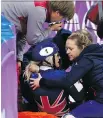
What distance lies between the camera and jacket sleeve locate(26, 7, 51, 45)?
2.64 m

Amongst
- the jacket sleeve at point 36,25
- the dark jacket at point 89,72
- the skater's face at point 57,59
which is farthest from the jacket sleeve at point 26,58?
the dark jacket at point 89,72

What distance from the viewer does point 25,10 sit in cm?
268

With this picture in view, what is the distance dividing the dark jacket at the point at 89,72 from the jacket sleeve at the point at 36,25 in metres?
0.39

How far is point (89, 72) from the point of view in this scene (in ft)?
7.89

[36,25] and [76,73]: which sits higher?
[36,25]

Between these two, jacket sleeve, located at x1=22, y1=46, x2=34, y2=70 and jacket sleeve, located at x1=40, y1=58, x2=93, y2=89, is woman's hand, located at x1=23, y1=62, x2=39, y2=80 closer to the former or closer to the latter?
jacket sleeve, located at x1=22, y1=46, x2=34, y2=70

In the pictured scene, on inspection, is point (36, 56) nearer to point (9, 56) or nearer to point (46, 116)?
point (46, 116)

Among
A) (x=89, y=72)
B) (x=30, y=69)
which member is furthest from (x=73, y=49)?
(x=30, y=69)

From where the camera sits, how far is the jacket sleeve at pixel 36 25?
104 inches

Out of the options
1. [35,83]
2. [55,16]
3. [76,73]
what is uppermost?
[55,16]

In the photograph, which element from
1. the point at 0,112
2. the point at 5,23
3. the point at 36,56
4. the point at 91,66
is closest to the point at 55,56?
the point at 36,56

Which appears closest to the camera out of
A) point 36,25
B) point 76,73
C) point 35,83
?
point 76,73

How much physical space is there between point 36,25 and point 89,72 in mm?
539

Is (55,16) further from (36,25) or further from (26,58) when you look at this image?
(26,58)
